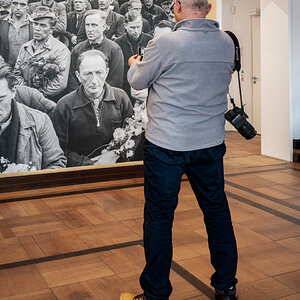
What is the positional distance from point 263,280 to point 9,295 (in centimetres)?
140

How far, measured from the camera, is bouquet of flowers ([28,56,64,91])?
537 centimetres

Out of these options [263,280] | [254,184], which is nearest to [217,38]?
[263,280]

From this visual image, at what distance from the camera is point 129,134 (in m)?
5.84

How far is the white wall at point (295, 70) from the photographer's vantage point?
6.57 m

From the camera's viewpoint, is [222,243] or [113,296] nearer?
[222,243]

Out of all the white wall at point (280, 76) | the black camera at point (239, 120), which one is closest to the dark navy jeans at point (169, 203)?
the black camera at point (239, 120)

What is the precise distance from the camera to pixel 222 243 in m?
2.47

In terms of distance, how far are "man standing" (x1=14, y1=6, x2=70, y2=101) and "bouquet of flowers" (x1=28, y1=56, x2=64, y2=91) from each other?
1 cm

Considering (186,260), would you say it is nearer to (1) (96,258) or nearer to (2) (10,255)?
(1) (96,258)

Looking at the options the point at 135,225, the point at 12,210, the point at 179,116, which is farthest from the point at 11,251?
the point at 179,116

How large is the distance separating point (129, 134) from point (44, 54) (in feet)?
4.20

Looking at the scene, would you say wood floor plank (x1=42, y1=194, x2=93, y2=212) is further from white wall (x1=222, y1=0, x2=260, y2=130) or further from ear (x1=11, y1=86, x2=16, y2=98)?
white wall (x1=222, y1=0, x2=260, y2=130)

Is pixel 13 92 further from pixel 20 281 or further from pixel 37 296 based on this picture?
pixel 37 296

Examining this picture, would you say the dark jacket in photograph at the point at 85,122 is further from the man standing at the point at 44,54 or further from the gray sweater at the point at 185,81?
the gray sweater at the point at 185,81
